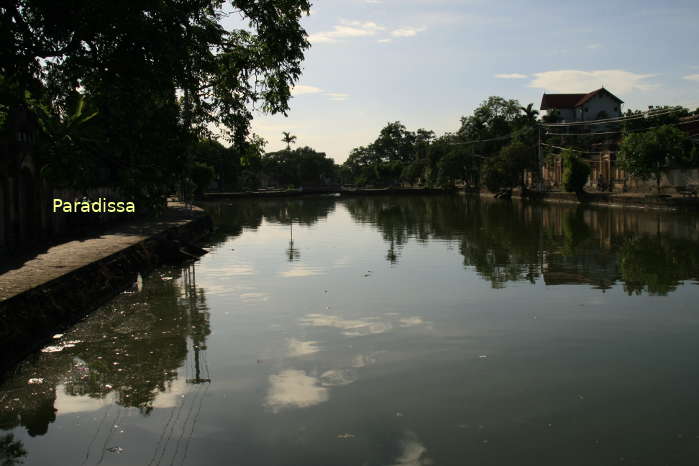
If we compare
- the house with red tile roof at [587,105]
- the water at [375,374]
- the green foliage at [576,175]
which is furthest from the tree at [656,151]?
the house with red tile roof at [587,105]

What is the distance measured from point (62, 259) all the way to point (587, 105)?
109 metres

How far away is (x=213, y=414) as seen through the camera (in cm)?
780

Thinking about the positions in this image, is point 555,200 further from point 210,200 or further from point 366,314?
point 366,314

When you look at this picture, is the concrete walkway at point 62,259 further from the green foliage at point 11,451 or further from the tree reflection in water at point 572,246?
the tree reflection in water at point 572,246

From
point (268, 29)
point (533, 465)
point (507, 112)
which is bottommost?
point (533, 465)

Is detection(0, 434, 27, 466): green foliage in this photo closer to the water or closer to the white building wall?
the water

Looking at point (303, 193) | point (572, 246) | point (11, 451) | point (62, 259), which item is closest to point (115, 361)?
point (11, 451)

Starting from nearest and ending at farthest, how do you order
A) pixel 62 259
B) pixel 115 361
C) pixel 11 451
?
pixel 11 451, pixel 115 361, pixel 62 259

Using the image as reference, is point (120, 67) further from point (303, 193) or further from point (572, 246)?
point (303, 193)

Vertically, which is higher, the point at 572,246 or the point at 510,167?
the point at 510,167

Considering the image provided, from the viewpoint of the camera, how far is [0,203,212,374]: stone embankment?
418 inches

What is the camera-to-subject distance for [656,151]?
49.9 meters

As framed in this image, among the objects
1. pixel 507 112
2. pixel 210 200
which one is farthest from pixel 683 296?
pixel 507 112

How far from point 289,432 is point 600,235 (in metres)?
25.0
